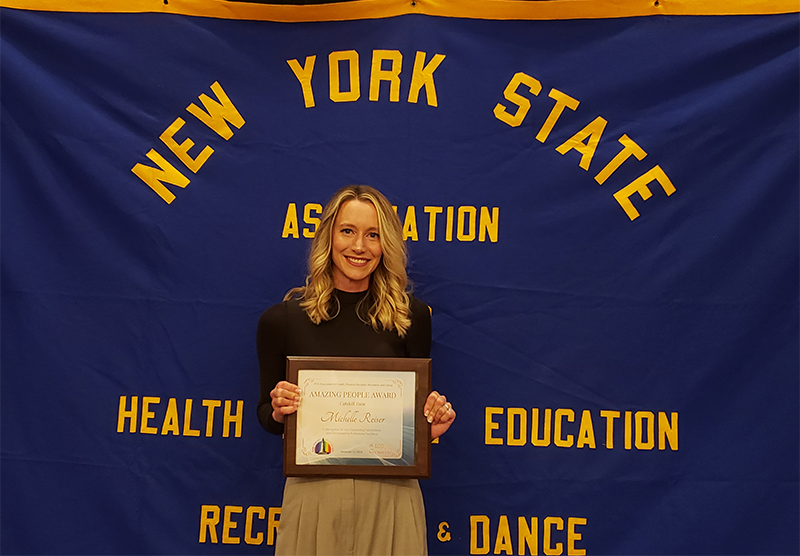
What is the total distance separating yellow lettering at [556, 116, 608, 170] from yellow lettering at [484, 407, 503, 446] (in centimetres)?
89

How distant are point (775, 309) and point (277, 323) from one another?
1621 millimetres

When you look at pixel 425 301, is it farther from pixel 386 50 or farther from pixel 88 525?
pixel 88 525

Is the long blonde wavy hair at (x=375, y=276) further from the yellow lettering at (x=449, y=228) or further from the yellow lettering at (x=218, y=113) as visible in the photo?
the yellow lettering at (x=218, y=113)

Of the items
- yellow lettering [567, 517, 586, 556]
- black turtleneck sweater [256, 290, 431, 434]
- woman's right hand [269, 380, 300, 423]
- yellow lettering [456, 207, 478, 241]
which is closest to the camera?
woman's right hand [269, 380, 300, 423]

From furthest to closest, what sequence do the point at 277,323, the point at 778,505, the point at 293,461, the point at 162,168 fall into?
1. the point at 162,168
2. the point at 778,505
3. the point at 277,323
4. the point at 293,461

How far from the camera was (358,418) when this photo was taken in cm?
197

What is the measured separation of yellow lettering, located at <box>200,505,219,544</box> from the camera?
8.21ft

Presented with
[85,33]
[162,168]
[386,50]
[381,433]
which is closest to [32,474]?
[162,168]

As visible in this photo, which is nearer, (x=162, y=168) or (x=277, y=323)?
(x=277, y=323)

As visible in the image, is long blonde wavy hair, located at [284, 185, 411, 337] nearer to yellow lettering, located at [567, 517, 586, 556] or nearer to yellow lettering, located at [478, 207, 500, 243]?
yellow lettering, located at [478, 207, 500, 243]

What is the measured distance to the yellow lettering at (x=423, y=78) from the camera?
102 inches

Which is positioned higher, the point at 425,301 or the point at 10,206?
the point at 10,206

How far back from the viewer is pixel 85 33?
8.57 feet

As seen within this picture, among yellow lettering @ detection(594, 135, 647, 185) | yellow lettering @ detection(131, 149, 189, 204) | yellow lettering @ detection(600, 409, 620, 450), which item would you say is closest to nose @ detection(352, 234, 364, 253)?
yellow lettering @ detection(131, 149, 189, 204)
